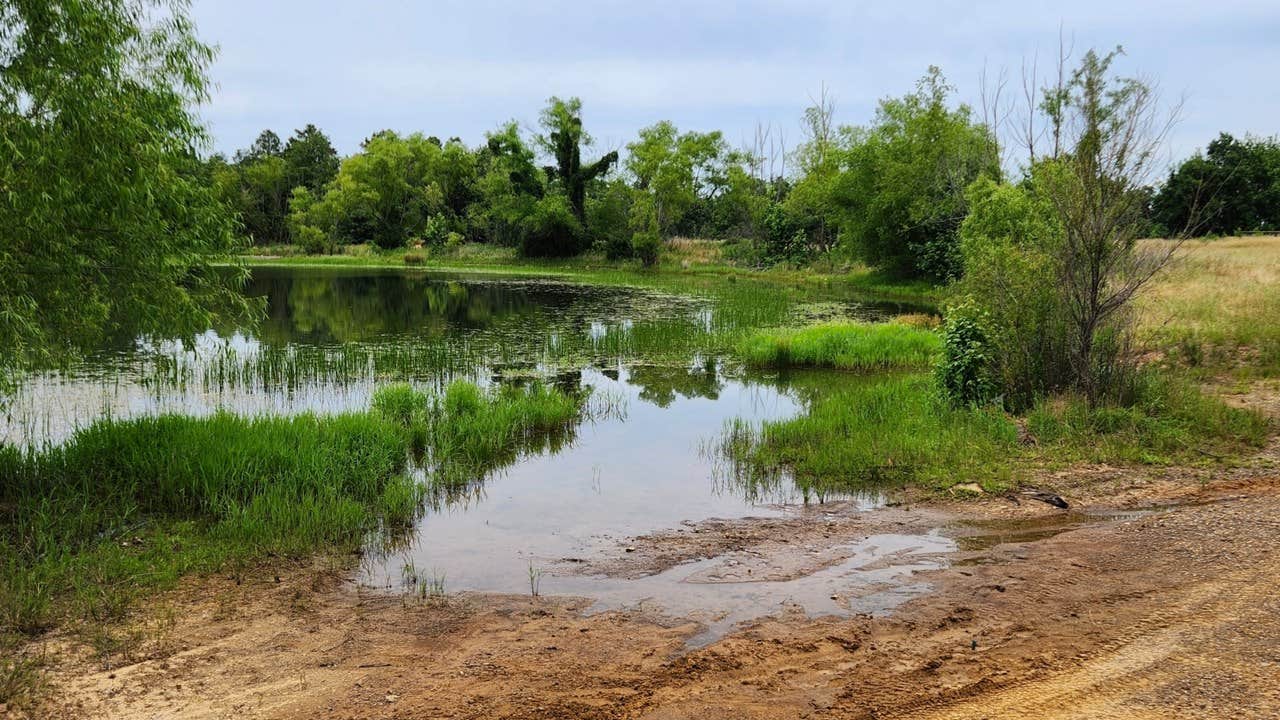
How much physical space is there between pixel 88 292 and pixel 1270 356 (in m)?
17.0

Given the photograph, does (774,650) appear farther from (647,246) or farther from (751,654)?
(647,246)

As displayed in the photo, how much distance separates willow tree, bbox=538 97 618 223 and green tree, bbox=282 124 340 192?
31.6 metres

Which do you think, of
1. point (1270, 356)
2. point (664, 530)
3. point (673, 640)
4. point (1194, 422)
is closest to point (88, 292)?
point (664, 530)

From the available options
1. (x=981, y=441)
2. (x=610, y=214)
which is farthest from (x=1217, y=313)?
(x=610, y=214)

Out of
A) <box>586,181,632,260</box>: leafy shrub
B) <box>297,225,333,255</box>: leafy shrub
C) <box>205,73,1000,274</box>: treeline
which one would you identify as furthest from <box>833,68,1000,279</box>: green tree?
<box>297,225,333,255</box>: leafy shrub

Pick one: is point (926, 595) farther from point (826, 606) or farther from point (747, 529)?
point (747, 529)

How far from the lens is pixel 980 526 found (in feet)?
23.7

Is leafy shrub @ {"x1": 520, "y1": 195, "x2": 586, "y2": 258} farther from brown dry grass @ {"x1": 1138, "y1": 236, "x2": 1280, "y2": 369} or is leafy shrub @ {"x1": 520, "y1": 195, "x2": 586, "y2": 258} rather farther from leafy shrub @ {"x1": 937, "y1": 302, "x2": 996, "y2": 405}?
leafy shrub @ {"x1": 937, "y1": 302, "x2": 996, "y2": 405}

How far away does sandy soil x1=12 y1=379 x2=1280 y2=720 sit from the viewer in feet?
13.3

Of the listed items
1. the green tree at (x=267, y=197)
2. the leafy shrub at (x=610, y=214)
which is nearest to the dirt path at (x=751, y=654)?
the leafy shrub at (x=610, y=214)

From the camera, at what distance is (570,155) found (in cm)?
5847

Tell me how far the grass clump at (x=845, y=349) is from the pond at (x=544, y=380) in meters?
0.96

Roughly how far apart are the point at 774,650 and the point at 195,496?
5815 millimetres

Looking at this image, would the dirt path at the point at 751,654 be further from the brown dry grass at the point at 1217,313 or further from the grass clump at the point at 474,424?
the brown dry grass at the point at 1217,313
